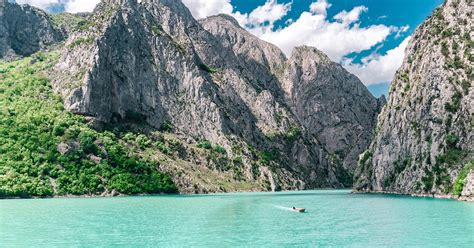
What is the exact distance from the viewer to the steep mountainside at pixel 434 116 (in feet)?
480

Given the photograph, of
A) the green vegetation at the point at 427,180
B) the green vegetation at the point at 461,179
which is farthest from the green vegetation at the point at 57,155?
the green vegetation at the point at 461,179

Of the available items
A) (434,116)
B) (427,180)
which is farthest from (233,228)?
(434,116)

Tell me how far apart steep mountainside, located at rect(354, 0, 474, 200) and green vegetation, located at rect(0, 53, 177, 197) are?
81.4m

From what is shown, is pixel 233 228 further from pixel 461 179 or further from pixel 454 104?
pixel 454 104

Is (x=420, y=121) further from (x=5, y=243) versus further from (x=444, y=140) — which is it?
(x=5, y=243)

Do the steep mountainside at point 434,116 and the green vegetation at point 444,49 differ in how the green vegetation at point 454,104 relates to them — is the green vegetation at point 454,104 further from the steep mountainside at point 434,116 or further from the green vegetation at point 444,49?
the green vegetation at point 444,49

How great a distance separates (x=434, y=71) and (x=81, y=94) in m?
129

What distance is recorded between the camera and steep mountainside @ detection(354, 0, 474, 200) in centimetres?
14625

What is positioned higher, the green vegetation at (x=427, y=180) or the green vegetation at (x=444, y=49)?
the green vegetation at (x=444, y=49)

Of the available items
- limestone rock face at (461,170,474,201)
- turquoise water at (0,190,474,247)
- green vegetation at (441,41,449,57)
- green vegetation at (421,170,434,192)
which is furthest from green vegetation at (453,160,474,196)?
green vegetation at (441,41,449,57)

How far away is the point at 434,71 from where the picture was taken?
16812 cm

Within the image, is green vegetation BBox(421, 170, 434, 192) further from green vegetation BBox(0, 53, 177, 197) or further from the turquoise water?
green vegetation BBox(0, 53, 177, 197)

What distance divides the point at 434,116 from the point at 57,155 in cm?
11903

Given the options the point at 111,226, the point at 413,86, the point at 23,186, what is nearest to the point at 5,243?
the point at 111,226
